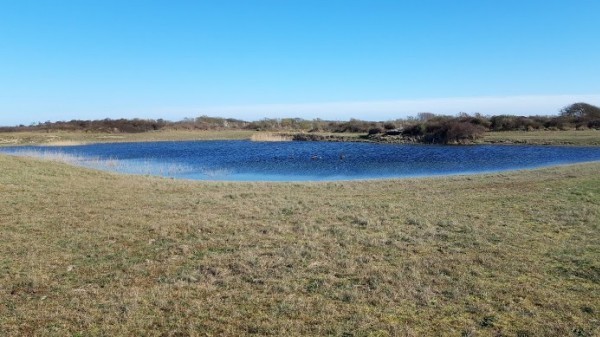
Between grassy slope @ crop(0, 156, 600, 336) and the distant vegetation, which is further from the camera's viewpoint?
the distant vegetation

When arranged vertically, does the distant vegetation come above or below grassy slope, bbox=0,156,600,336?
above

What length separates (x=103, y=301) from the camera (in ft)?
22.0

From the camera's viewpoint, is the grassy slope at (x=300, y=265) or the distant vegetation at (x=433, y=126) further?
the distant vegetation at (x=433, y=126)

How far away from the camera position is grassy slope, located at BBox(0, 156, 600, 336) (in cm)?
607

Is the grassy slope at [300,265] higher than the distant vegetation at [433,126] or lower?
lower

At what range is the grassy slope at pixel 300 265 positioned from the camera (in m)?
6.07

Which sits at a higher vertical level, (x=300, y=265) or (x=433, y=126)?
(x=433, y=126)

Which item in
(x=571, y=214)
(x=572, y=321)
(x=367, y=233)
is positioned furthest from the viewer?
(x=571, y=214)

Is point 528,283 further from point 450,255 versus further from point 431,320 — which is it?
point 431,320

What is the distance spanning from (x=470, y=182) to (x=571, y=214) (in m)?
8.13

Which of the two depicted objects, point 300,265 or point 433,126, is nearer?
point 300,265

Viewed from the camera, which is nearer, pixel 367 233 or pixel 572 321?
pixel 572 321

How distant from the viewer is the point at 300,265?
838 cm

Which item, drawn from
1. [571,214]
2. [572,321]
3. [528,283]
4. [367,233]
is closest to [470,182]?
[571,214]
